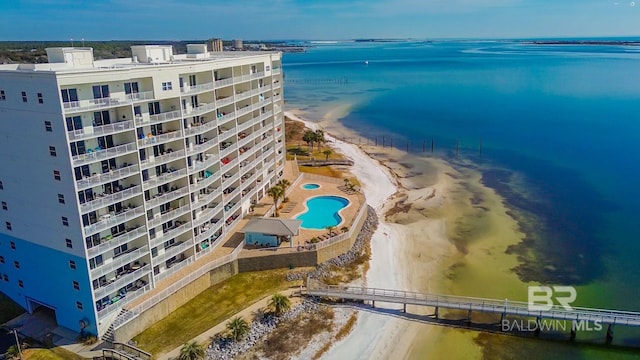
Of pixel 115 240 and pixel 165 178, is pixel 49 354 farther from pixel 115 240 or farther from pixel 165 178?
pixel 165 178

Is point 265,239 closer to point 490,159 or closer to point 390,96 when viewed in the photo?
point 490,159

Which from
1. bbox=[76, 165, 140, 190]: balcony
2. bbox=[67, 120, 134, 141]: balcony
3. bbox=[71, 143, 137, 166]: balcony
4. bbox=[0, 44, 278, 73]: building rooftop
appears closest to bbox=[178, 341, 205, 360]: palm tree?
bbox=[76, 165, 140, 190]: balcony

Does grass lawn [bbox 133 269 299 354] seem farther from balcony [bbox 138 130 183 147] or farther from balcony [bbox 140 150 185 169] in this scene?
balcony [bbox 138 130 183 147]

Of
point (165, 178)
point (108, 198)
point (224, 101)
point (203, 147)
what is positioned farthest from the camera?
point (224, 101)

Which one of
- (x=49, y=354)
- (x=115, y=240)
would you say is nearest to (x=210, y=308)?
(x=115, y=240)
